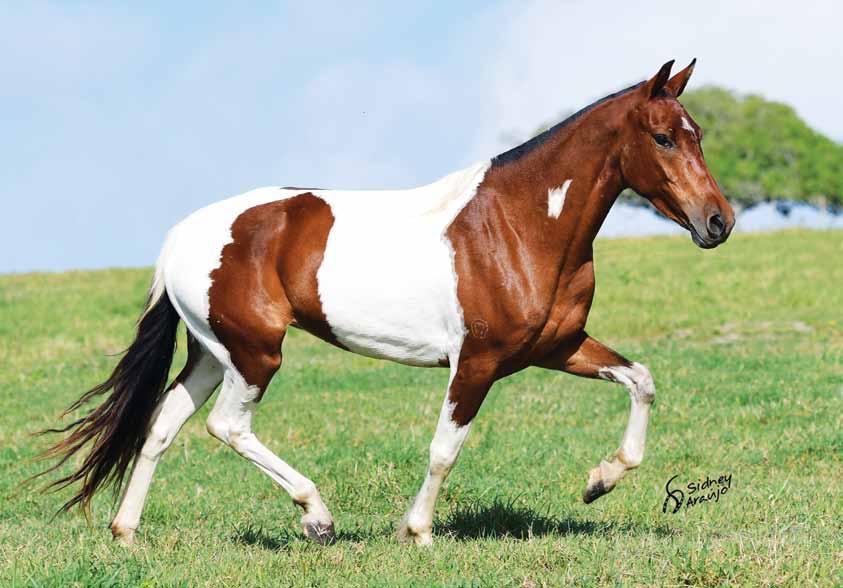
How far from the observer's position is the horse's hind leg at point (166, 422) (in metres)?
5.99

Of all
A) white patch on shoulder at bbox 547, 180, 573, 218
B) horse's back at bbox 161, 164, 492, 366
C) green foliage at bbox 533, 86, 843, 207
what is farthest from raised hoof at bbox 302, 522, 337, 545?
green foliage at bbox 533, 86, 843, 207

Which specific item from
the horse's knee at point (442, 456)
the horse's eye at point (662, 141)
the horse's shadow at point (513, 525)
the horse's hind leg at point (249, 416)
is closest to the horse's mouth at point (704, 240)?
the horse's eye at point (662, 141)

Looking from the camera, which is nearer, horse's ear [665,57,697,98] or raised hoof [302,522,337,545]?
horse's ear [665,57,697,98]

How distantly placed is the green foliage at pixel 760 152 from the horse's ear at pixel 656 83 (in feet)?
166

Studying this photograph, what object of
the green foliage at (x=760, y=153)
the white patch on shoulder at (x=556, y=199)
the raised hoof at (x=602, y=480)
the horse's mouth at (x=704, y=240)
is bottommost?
the raised hoof at (x=602, y=480)

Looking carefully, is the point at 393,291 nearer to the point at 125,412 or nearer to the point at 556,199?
the point at 556,199

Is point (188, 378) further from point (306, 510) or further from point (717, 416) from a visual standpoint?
point (717, 416)

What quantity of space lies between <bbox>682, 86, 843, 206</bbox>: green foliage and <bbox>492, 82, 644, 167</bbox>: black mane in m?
50.4

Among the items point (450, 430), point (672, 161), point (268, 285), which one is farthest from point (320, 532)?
point (672, 161)

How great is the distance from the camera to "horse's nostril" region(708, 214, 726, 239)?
5.09 m

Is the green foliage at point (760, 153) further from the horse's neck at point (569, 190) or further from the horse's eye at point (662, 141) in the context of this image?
the horse's eye at point (662, 141)

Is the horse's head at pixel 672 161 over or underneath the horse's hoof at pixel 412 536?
over

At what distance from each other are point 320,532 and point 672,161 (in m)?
2.61
